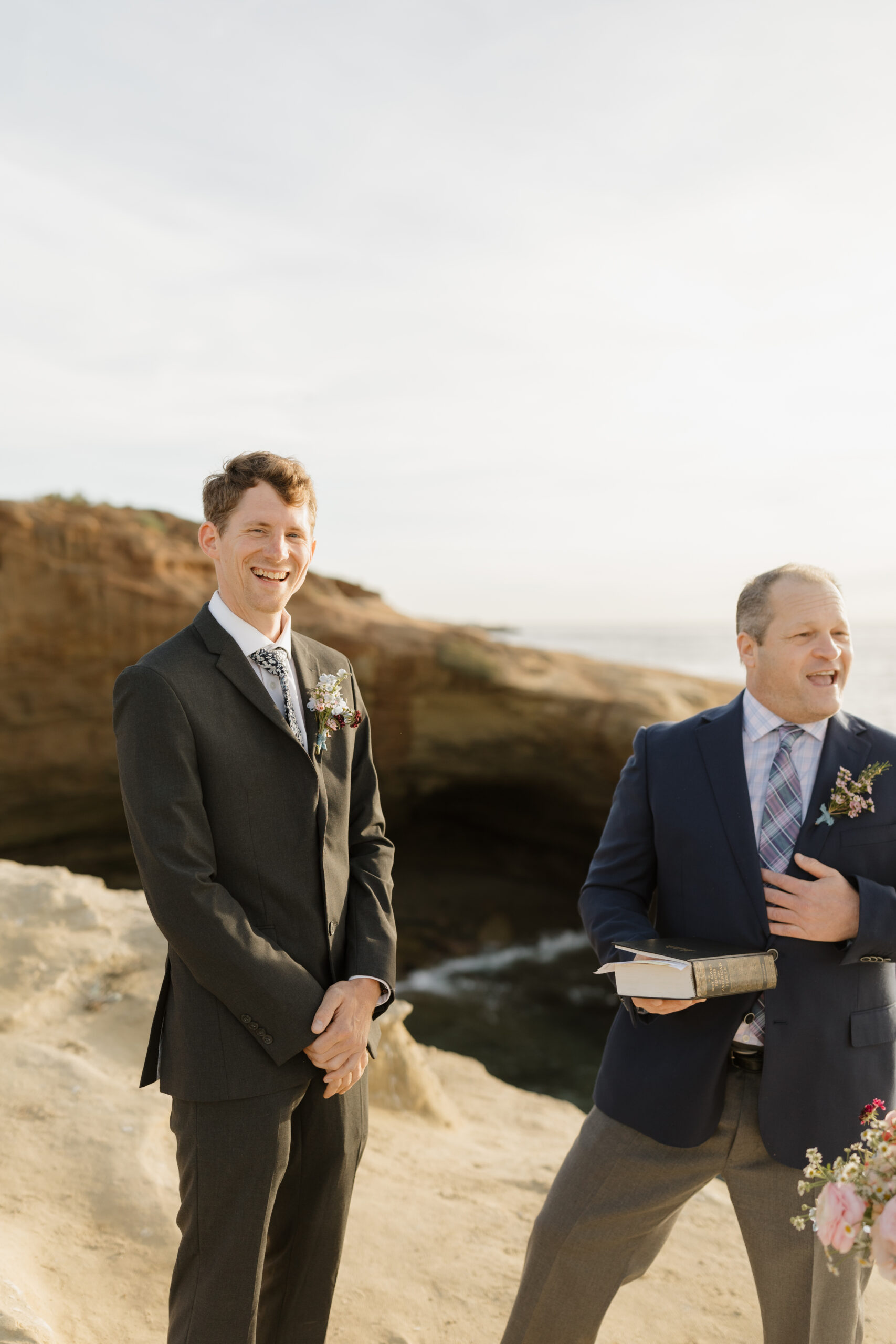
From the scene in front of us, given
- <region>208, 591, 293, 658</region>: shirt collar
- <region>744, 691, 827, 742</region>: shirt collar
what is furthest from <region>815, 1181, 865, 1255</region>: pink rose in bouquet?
<region>208, 591, 293, 658</region>: shirt collar

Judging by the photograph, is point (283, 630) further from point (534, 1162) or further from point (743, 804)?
point (534, 1162)

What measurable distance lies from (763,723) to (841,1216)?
1.13 m

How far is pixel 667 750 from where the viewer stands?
2375 mm

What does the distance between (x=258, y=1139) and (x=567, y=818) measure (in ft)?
31.6

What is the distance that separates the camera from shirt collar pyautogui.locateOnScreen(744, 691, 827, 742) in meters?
2.27

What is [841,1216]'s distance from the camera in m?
1.46

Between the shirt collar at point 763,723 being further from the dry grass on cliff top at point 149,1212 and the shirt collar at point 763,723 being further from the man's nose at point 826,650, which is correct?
the dry grass on cliff top at point 149,1212

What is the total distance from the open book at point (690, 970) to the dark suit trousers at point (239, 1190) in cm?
71

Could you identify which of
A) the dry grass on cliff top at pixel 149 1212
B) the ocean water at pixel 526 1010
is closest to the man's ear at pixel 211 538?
the dry grass on cliff top at pixel 149 1212

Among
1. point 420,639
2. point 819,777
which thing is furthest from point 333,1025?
point 420,639

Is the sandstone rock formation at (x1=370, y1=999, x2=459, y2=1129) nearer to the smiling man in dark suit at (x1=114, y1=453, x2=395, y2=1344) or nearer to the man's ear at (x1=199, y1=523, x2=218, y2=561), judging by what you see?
the smiling man in dark suit at (x1=114, y1=453, x2=395, y2=1344)

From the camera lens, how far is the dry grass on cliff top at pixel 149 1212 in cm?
262

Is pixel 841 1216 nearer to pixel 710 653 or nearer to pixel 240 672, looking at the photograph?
pixel 240 672

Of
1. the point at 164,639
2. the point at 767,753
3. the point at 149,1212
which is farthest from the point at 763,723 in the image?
the point at 164,639
